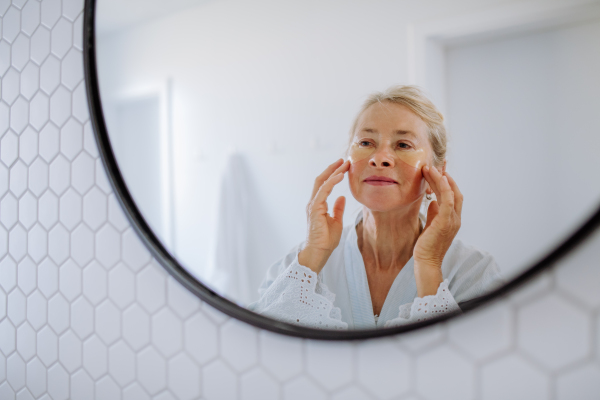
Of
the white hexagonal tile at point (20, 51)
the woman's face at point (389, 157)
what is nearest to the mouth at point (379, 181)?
the woman's face at point (389, 157)

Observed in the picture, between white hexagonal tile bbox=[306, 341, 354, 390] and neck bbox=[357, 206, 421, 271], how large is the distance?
5.5 inches

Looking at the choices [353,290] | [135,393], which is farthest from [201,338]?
[353,290]

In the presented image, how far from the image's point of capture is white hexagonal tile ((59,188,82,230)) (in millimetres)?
809

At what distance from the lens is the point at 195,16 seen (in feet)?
2.08

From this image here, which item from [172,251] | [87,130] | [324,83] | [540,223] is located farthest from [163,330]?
[540,223]

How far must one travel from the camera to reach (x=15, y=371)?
34.5 inches

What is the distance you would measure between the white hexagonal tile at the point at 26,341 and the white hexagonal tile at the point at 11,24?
0.62 meters

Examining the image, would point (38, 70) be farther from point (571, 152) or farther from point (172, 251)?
point (571, 152)

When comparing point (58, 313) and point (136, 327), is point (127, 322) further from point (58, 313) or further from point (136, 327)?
point (58, 313)

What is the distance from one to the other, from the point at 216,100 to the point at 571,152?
460 millimetres

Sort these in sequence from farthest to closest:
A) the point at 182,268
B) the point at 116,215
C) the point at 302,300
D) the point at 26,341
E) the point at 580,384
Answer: the point at 26,341 < the point at 116,215 < the point at 182,268 < the point at 302,300 < the point at 580,384


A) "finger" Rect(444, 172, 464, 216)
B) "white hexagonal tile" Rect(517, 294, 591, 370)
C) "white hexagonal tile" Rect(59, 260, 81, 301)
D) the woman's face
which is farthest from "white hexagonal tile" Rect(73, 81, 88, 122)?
"white hexagonal tile" Rect(517, 294, 591, 370)

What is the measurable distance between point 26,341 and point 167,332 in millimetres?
382

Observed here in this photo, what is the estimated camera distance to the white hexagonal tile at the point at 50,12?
822mm
